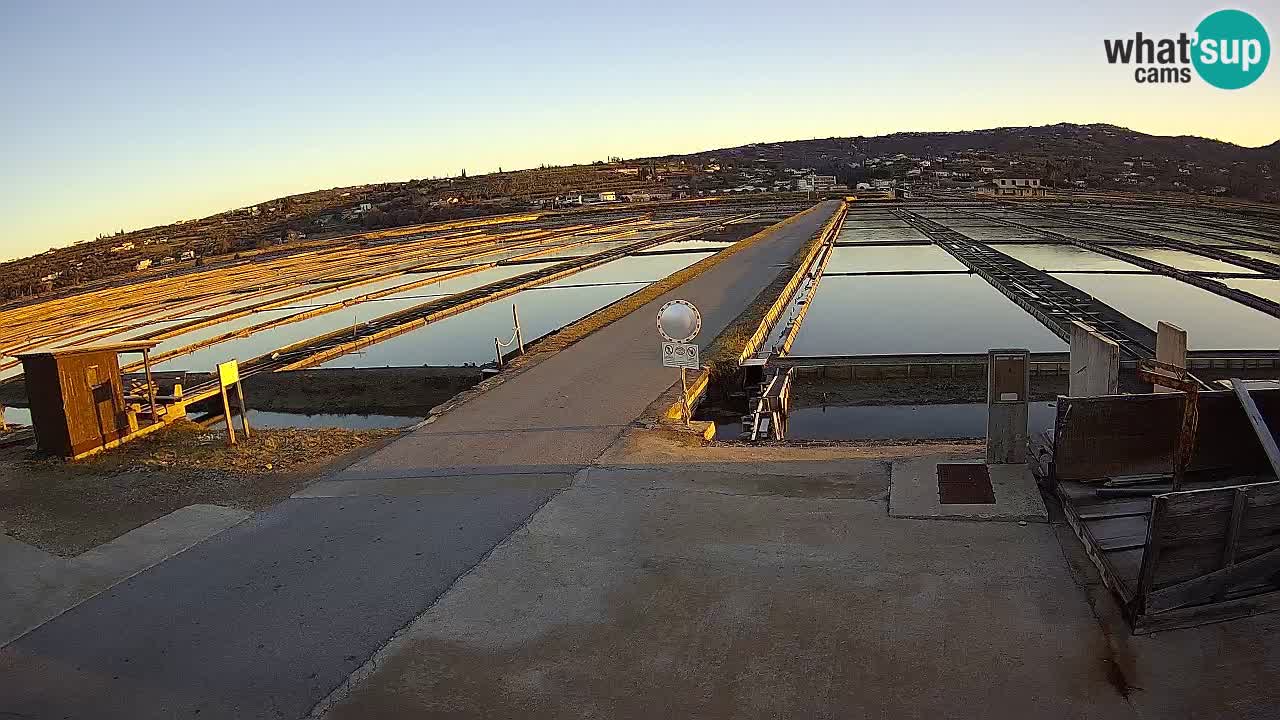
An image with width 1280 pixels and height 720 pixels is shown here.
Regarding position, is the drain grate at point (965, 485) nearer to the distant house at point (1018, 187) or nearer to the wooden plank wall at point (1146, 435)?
the wooden plank wall at point (1146, 435)

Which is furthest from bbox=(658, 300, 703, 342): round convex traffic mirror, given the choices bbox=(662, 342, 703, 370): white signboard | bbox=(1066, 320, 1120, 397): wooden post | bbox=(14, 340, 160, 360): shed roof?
bbox=(14, 340, 160, 360): shed roof

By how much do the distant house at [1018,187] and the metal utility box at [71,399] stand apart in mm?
89750

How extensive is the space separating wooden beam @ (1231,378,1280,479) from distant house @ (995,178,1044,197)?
292 ft

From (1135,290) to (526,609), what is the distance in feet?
77.1

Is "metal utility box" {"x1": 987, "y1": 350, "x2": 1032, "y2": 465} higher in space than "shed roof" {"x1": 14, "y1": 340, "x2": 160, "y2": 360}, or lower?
lower

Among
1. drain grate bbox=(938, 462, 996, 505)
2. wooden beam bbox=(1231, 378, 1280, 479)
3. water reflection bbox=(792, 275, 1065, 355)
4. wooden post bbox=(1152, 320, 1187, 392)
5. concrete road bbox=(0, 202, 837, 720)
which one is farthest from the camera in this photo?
water reflection bbox=(792, 275, 1065, 355)

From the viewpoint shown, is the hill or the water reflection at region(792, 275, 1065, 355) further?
the hill

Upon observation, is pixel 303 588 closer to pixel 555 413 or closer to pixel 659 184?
pixel 555 413

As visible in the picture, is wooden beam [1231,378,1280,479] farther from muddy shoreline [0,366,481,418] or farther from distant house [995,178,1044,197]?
distant house [995,178,1044,197]

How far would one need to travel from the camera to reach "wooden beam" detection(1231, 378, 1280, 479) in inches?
209

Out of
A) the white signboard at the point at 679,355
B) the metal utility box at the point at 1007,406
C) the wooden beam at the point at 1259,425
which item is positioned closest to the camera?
the wooden beam at the point at 1259,425

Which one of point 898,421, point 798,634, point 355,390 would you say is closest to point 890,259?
point 898,421

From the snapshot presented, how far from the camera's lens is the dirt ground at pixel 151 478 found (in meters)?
8.12

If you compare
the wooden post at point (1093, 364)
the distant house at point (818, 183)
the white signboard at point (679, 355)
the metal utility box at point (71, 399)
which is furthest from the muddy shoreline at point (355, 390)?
the distant house at point (818, 183)
